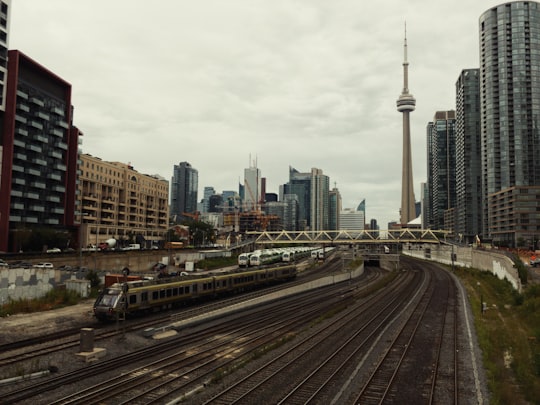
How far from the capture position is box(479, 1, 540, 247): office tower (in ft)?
582

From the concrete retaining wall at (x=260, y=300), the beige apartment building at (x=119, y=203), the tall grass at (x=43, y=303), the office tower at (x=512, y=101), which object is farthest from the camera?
the office tower at (x=512, y=101)

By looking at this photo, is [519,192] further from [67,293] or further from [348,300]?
[67,293]

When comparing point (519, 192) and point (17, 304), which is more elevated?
point (519, 192)

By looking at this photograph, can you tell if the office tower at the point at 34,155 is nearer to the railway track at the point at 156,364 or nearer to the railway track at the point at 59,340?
the railway track at the point at 59,340

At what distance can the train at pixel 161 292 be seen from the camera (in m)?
33.9

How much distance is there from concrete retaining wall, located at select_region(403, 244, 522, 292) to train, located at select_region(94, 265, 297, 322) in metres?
32.6

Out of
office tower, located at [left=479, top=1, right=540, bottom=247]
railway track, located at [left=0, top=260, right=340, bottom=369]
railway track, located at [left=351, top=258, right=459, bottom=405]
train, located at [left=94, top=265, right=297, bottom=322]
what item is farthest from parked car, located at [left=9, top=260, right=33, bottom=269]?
office tower, located at [left=479, top=1, right=540, bottom=247]

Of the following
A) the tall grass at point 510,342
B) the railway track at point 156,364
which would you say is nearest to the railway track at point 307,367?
the railway track at point 156,364

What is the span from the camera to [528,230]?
149125 mm

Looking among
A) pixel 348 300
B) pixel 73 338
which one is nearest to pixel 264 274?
pixel 348 300

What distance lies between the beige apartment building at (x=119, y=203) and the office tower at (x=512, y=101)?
129849mm

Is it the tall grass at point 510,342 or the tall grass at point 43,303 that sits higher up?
the tall grass at point 43,303

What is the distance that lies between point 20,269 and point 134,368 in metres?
24.0

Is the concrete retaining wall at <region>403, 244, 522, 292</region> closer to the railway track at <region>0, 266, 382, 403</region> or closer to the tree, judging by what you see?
the railway track at <region>0, 266, 382, 403</region>
